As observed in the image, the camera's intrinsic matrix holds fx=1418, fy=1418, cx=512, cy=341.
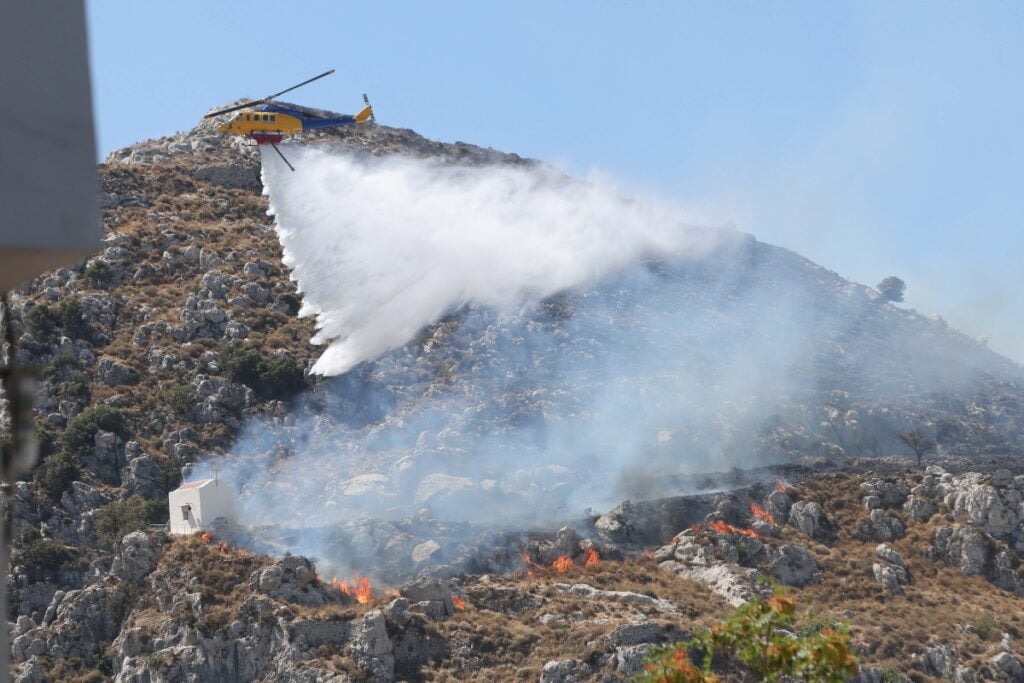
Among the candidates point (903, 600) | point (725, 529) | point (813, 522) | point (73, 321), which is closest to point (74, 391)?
point (73, 321)

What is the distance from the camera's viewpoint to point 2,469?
5605mm

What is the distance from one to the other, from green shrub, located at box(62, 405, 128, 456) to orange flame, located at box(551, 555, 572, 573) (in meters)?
27.2

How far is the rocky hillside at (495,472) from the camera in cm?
5625

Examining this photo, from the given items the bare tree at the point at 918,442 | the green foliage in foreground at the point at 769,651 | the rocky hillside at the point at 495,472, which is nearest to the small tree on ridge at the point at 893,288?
the rocky hillside at the point at 495,472

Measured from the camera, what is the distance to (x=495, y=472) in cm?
7688

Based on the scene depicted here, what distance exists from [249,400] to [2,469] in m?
79.9

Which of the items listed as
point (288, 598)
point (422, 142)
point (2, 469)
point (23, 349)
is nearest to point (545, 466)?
point (288, 598)

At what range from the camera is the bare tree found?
83188 millimetres

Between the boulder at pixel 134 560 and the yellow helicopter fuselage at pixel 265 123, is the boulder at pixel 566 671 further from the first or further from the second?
the yellow helicopter fuselage at pixel 265 123

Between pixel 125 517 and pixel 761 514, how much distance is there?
30.9 metres

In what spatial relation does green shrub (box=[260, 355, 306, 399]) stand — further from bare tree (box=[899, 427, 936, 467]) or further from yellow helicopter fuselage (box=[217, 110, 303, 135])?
bare tree (box=[899, 427, 936, 467])

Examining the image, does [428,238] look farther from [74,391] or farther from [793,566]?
[793,566]

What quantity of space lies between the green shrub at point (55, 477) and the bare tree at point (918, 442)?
4686 cm

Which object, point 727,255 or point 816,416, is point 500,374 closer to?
point 816,416
